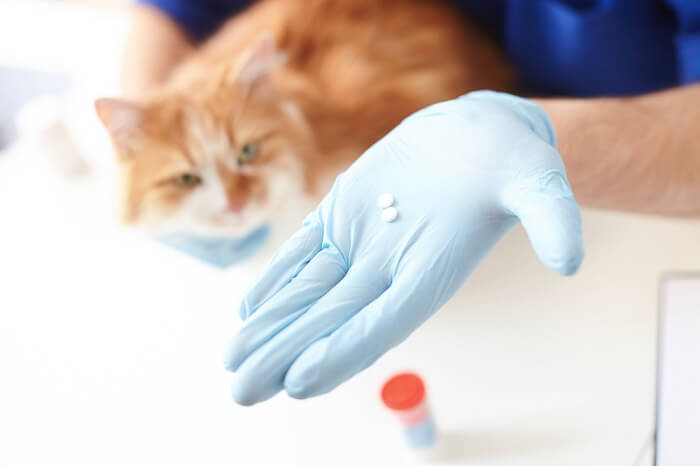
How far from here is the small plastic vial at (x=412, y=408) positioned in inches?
22.9

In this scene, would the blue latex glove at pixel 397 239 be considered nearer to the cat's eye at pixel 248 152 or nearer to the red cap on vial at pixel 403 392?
the red cap on vial at pixel 403 392

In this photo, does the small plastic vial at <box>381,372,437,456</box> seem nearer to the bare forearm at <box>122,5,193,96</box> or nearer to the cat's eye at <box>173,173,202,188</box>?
the cat's eye at <box>173,173,202,188</box>

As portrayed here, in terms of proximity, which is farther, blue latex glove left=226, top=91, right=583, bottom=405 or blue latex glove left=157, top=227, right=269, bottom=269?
blue latex glove left=157, top=227, right=269, bottom=269

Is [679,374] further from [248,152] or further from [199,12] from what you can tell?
[199,12]

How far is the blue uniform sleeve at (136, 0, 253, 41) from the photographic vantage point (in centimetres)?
114

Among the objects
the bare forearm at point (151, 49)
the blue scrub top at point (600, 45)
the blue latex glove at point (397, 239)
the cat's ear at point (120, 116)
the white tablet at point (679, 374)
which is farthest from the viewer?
the bare forearm at point (151, 49)

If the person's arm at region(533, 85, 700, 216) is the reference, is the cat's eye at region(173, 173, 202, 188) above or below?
above

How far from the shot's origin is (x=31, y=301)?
886 mm

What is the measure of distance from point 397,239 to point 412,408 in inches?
7.6

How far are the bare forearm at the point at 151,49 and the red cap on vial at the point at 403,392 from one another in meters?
0.74

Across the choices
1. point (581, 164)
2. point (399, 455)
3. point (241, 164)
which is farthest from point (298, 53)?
point (399, 455)

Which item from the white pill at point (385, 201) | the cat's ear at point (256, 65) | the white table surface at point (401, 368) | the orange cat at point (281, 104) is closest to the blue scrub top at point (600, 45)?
the orange cat at point (281, 104)

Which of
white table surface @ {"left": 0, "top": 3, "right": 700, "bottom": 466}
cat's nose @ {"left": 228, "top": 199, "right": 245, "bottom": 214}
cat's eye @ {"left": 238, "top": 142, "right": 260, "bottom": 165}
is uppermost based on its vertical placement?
cat's eye @ {"left": 238, "top": 142, "right": 260, "bottom": 165}

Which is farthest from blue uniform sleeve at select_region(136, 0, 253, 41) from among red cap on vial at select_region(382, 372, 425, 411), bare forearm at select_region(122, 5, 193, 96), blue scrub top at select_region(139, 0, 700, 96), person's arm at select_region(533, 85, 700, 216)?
red cap on vial at select_region(382, 372, 425, 411)
